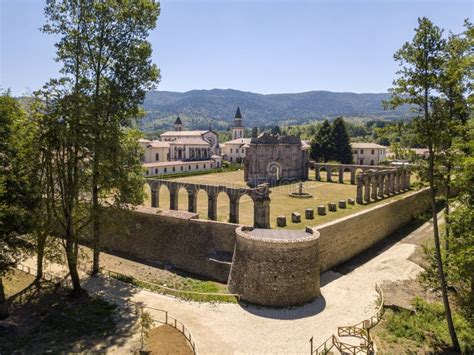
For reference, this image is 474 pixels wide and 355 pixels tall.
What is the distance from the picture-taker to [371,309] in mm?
18156

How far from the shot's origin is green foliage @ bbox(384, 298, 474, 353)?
15523 millimetres

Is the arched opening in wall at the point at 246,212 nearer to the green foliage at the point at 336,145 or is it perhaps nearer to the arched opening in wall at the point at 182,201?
the arched opening in wall at the point at 182,201

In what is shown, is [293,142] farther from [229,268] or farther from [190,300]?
[190,300]

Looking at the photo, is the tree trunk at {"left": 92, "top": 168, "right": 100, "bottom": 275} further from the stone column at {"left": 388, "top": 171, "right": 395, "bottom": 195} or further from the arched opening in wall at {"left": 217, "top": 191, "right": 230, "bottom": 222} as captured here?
the stone column at {"left": 388, "top": 171, "right": 395, "bottom": 195}

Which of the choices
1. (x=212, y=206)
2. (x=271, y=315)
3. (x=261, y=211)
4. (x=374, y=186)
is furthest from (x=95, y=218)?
(x=374, y=186)

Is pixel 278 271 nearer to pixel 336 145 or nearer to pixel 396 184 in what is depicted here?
pixel 396 184

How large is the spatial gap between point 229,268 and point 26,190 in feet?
39.2

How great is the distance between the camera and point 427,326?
16.7 m

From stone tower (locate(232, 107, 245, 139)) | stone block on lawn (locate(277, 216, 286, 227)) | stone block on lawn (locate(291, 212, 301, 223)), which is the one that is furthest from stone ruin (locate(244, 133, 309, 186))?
stone tower (locate(232, 107, 245, 139))

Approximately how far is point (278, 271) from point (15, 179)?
14.0 m

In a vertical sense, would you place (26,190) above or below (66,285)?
above

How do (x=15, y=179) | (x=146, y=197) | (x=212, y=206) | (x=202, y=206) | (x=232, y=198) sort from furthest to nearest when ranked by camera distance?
(x=202, y=206)
(x=212, y=206)
(x=232, y=198)
(x=146, y=197)
(x=15, y=179)

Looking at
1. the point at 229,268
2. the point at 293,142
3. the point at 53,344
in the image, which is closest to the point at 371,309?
the point at 229,268

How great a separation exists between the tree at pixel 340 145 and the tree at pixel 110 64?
49.6 meters
